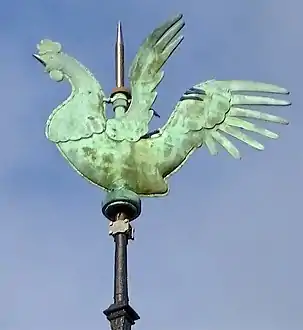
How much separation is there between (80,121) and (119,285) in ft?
6.02

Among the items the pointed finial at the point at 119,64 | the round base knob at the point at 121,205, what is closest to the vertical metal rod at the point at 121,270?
the round base knob at the point at 121,205

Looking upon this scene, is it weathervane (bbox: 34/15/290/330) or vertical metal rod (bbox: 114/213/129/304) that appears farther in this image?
weathervane (bbox: 34/15/290/330)

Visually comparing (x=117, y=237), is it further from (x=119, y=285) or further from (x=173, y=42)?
(x=173, y=42)

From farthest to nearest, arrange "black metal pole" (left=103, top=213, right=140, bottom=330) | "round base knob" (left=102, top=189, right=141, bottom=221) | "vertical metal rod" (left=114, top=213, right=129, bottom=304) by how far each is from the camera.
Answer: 1. "round base knob" (left=102, top=189, right=141, bottom=221)
2. "vertical metal rod" (left=114, top=213, right=129, bottom=304)
3. "black metal pole" (left=103, top=213, right=140, bottom=330)

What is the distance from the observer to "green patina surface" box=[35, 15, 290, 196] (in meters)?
10.1

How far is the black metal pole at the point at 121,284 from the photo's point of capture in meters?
8.91

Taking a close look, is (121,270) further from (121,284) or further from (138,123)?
(138,123)

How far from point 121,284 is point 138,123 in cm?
170

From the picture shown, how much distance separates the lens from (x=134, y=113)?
1051 cm

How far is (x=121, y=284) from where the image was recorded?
923cm

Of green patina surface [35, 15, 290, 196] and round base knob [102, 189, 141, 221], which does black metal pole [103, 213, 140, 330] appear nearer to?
round base knob [102, 189, 141, 221]

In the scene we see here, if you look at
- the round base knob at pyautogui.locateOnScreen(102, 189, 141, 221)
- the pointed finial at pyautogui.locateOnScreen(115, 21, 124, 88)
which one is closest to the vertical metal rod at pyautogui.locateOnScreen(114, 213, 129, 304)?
the round base knob at pyautogui.locateOnScreen(102, 189, 141, 221)

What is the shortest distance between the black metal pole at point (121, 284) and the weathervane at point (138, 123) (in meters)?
0.05

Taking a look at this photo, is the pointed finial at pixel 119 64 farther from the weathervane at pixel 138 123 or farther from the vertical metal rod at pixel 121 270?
the vertical metal rod at pixel 121 270
